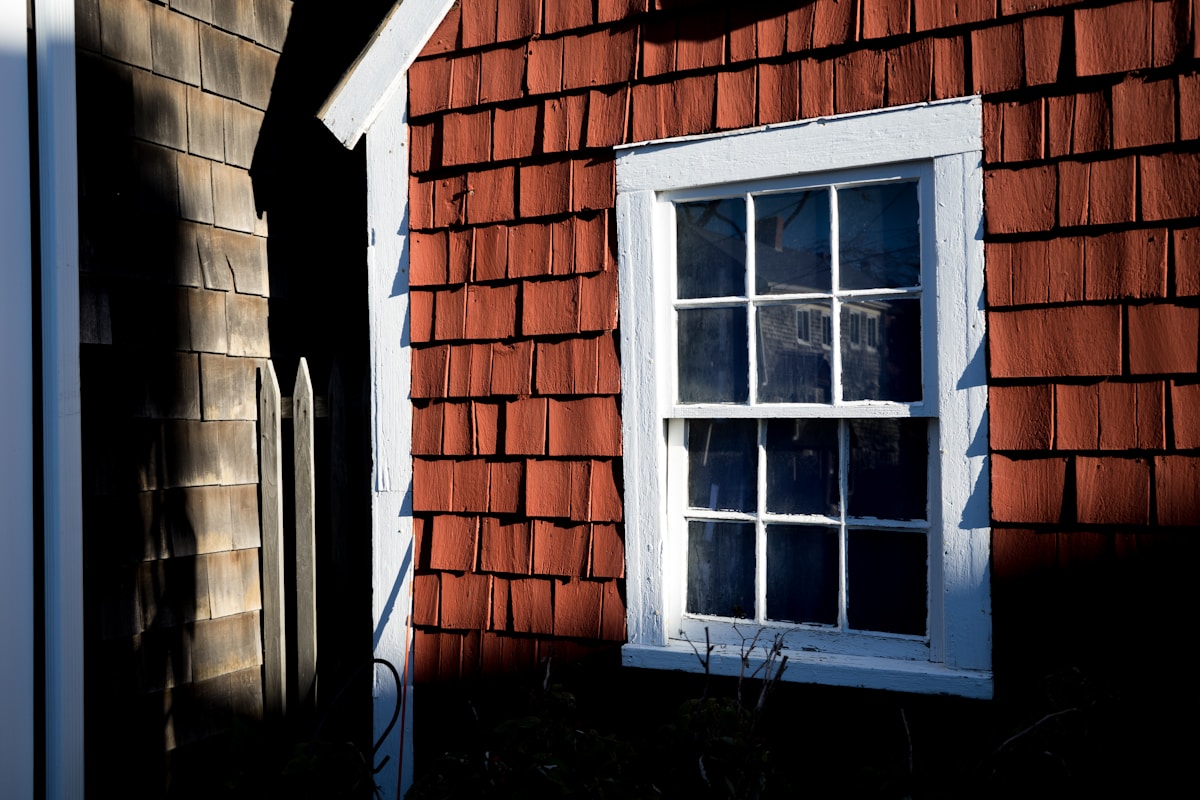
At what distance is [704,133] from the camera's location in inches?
124

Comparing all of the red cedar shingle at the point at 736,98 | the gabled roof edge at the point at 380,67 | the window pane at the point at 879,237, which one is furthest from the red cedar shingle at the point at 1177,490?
the gabled roof edge at the point at 380,67

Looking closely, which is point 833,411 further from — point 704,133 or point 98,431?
point 98,431

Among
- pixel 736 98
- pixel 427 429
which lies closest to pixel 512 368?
pixel 427 429

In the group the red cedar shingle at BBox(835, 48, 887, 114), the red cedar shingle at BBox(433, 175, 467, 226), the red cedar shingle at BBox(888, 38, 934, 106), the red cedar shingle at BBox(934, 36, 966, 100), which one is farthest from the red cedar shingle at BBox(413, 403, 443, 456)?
the red cedar shingle at BBox(934, 36, 966, 100)

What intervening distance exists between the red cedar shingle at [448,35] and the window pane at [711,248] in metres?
1.09

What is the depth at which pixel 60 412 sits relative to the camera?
3188 mm

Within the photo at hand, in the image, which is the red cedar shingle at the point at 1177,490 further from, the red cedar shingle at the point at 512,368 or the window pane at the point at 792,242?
the red cedar shingle at the point at 512,368

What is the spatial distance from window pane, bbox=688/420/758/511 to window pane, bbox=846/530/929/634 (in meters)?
0.39

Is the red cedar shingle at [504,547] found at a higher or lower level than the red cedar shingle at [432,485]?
lower

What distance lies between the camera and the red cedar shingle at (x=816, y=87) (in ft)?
9.80

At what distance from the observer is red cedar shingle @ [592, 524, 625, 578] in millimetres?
3244

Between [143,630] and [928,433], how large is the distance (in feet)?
9.33

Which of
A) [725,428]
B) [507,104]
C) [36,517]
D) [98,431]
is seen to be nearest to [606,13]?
[507,104]

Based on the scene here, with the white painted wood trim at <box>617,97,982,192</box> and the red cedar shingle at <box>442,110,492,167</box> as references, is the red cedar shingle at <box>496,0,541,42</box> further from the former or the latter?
the white painted wood trim at <box>617,97,982,192</box>
